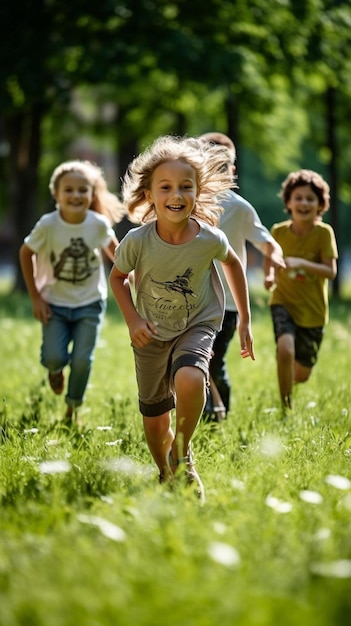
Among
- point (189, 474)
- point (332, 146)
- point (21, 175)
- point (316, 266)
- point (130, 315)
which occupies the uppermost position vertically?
point (332, 146)

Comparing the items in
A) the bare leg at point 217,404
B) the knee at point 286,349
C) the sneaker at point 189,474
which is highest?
the knee at point 286,349

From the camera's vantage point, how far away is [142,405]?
448 cm

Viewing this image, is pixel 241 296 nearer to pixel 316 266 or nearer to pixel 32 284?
pixel 316 266

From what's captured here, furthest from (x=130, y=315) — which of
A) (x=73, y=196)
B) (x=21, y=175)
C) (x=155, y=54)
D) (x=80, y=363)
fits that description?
(x=21, y=175)

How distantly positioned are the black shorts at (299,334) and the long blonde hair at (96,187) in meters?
1.43

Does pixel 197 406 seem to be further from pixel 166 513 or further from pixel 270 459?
pixel 166 513

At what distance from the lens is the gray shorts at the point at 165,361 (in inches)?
166

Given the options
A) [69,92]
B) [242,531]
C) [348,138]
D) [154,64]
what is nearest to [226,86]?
[154,64]

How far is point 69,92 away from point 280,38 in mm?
4324

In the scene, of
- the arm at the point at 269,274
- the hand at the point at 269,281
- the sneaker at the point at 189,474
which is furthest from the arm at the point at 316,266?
the sneaker at the point at 189,474

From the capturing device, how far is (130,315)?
13.8 ft

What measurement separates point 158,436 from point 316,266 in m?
2.36

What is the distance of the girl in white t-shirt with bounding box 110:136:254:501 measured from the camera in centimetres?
429

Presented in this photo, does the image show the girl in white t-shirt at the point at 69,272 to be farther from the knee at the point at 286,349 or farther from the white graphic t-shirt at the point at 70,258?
the knee at the point at 286,349
